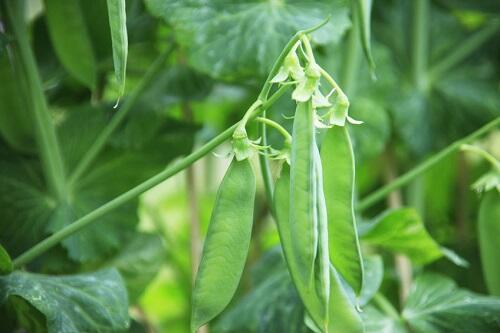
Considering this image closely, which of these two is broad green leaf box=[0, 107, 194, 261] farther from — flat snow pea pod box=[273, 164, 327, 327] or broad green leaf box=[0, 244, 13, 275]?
flat snow pea pod box=[273, 164, 327, 327]

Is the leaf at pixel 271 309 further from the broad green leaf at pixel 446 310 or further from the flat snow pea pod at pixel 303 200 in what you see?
the flat snow pea pod at pixel 303 200

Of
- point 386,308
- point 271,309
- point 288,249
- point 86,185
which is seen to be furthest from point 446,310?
point 86,185

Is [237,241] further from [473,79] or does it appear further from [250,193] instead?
[473,79]

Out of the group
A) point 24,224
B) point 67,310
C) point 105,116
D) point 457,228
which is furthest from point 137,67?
point 457,228

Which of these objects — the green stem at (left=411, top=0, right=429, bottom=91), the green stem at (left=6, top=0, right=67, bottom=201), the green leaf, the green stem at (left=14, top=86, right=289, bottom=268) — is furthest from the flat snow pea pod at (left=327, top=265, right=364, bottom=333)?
the green stem at (left=411, top=0, right=429, bottom=91)

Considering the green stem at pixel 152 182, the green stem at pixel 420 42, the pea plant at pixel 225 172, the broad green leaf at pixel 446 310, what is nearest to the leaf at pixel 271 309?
the pea plant at pixel 225 172

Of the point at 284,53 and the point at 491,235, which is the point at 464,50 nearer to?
the point at 491,235
